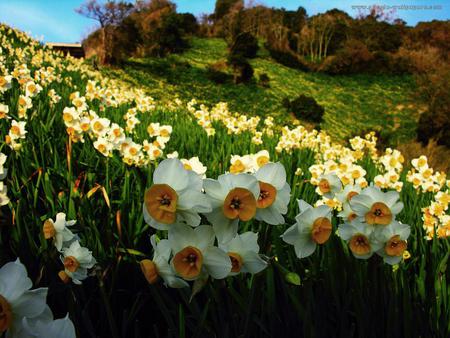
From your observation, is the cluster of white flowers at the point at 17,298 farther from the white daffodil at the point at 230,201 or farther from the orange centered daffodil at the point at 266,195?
→ the orange centered daffodil at the point at 266,195

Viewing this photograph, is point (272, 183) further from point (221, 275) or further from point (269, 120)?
point (269, 120)

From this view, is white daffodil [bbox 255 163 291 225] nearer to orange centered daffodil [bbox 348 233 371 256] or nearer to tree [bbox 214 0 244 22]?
orange centered daffodil [bbox 348 233 371 256]

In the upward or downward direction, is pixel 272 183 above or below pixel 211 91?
below

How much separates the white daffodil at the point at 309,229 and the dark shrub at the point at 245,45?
2516 centimetres

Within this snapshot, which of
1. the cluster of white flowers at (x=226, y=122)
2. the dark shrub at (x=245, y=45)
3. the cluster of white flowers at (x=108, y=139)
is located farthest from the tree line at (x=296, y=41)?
the cluster of white flowers at (x=108, y=139)

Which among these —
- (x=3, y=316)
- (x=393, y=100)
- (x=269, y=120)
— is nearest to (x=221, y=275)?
(x=3, y=316)

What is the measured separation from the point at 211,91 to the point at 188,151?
16.8m

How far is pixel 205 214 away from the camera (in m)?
0.79

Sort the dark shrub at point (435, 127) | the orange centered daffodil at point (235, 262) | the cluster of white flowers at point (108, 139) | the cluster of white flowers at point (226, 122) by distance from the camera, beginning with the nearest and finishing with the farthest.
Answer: the orange centered daffodil at point (235, 262) → the cluster of white flowers at point (108, 139) → the cluster of white flowers at point (226, 122) → the dark shrub at point (435, 127)

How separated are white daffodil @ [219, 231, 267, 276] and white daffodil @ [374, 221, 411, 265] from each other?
1.47 ft

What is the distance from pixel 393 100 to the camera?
22.6m

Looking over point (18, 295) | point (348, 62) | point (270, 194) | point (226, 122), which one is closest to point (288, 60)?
point (348, 62)

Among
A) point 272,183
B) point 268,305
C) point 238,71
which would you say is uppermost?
point 238,71

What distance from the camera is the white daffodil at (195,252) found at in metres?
0.73
